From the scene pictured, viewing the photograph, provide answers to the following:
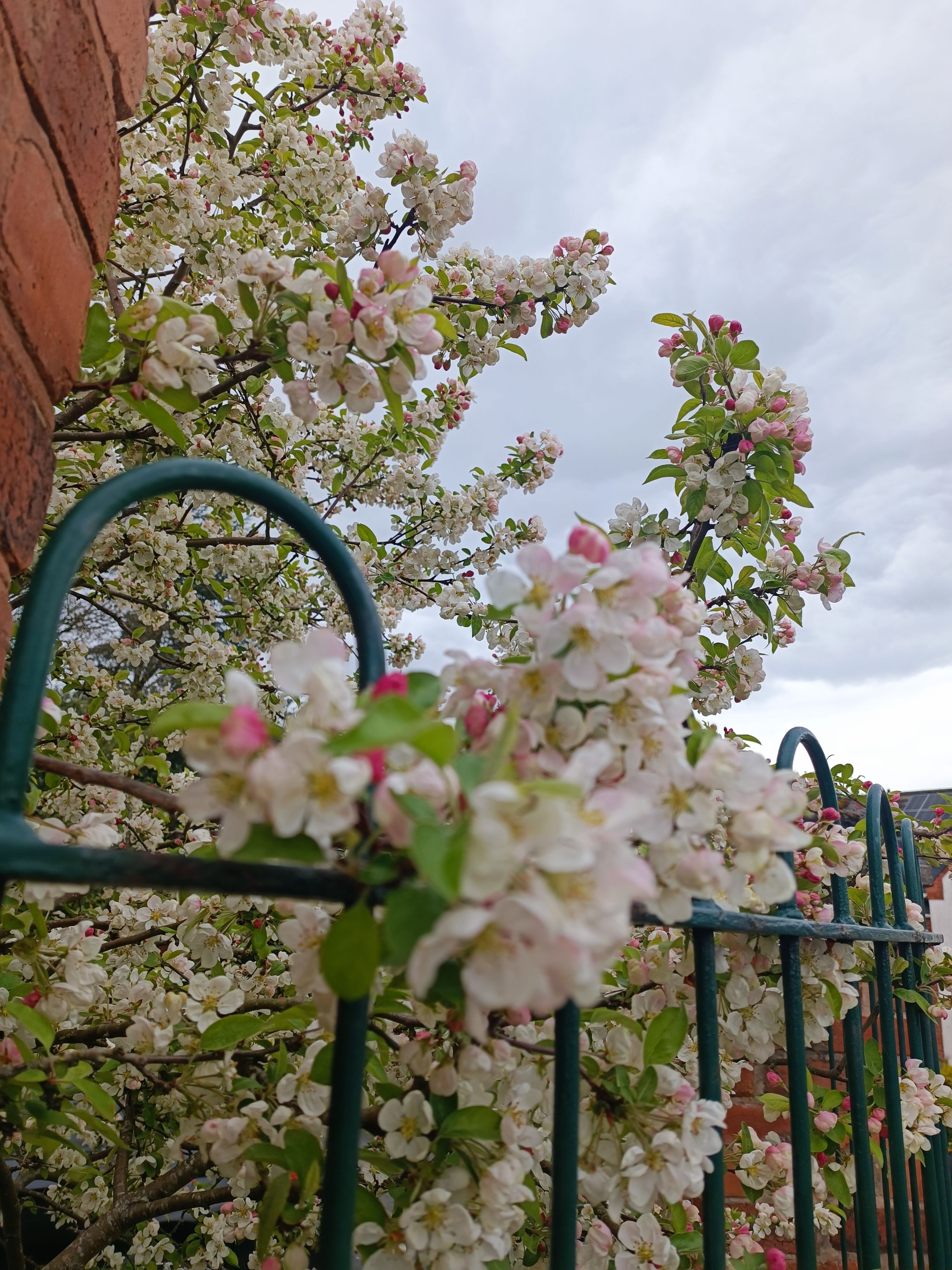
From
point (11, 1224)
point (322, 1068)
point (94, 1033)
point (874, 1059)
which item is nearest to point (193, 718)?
point (322, 1068)

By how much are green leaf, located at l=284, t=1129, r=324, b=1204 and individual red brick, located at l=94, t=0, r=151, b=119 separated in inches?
48.8

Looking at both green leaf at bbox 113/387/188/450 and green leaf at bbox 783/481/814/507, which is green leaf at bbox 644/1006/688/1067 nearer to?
green leaf at bbox 113/387/188/450

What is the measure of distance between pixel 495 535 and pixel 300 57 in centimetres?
215

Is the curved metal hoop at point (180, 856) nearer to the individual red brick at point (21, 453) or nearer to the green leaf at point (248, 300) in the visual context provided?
the individual red brick at point (21, 453)

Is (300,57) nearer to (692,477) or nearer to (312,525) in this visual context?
(692,477)

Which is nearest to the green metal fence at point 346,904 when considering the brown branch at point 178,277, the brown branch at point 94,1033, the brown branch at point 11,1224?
the brown branch at point 94,1033

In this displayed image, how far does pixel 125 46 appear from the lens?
1.05m

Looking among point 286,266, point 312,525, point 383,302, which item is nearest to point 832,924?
point 312,525

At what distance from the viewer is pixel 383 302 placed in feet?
3.50

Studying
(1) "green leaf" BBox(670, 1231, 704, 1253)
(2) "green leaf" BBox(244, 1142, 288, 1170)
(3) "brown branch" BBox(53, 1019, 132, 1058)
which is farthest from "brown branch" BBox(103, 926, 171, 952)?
(1) "green leaf" BBox(670, 1231, 704, 1253)

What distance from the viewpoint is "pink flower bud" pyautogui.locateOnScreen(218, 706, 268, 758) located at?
1.42 feet

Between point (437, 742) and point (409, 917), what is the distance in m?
0.09

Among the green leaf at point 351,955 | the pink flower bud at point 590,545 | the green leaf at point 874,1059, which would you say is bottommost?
the green leaf at point 874,1059

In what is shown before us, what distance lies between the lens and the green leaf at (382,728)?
392 millimetres
